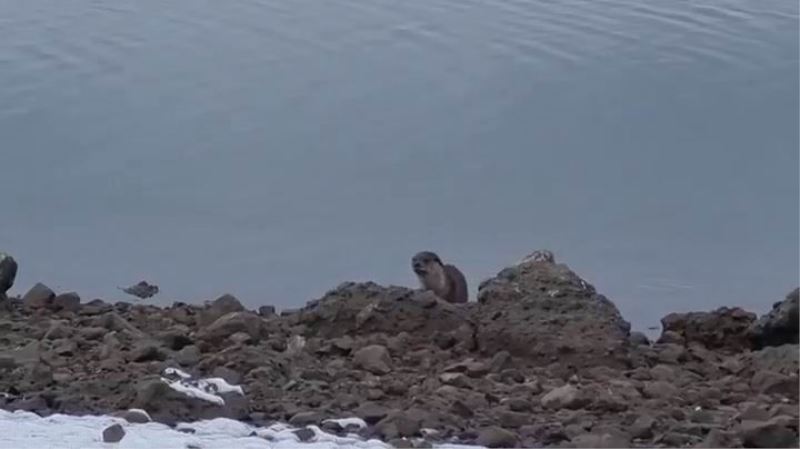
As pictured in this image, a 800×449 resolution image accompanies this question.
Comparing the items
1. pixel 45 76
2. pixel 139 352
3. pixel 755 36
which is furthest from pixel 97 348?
pixel 755 36

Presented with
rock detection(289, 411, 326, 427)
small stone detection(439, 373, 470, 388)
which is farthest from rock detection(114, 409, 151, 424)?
small stone detection(439, 373, 470, 388)

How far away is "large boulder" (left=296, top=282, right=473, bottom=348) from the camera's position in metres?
7.49

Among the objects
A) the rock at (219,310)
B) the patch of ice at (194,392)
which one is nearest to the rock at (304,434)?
the patch of ice at (194,392)

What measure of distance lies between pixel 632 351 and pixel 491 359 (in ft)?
1.98

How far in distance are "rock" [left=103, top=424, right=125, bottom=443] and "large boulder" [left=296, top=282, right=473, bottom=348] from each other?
1.98m

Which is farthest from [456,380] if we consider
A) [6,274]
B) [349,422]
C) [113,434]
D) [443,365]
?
[6,274]

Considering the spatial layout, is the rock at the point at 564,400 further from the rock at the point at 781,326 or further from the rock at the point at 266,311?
the rock at the point at 266,311

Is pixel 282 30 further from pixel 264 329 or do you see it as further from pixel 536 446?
pixel 536 446

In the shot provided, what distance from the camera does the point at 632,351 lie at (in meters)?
7.29

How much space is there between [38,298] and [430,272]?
6.47 ft

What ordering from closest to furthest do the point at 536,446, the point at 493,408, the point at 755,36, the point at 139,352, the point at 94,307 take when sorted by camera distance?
the point at 536,446 → the point at 493,408 → the point at 139,352 → the point at 94,307 → the point at 755,36

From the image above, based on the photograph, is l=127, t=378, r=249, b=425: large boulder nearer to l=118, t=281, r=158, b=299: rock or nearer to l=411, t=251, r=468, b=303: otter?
l=411, t=251, r=468, b=303: otter

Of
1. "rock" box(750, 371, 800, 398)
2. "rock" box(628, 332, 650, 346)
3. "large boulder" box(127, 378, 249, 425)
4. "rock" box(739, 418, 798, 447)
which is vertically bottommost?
"large boulder" box(127, 378, 249, 425)

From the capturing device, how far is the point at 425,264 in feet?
30.1
